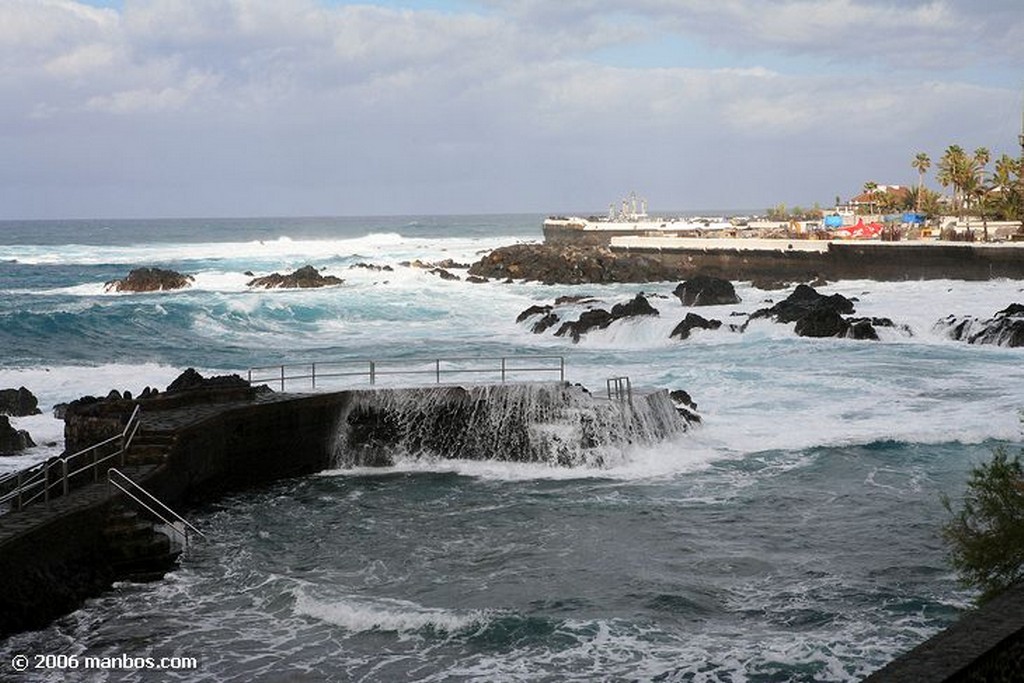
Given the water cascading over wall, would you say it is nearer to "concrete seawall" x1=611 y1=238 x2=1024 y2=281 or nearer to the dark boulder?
the dark boulder

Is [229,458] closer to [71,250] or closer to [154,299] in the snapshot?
[154,299]

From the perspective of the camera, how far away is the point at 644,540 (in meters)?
15.8

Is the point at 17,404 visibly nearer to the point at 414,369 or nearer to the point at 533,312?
the point at 414,369

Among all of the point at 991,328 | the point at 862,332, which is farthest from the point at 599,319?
the point at 991,328

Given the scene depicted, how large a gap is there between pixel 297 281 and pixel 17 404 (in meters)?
40.3

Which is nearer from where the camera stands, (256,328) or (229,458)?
(229,458)

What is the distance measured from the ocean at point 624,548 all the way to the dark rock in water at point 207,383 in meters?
2.24

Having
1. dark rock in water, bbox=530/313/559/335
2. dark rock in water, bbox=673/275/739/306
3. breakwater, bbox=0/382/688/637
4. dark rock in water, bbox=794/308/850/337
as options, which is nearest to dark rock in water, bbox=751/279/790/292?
dark rock in water, bbox=673/275/739/306

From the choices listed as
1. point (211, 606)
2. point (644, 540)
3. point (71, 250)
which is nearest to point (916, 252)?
point (644, 540)

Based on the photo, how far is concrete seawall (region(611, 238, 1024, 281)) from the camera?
2272 inches

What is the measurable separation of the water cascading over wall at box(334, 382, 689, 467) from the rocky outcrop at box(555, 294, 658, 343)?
18.4 m

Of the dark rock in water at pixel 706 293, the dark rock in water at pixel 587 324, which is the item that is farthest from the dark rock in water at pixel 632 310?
the dark rock in water at pixel 706 293

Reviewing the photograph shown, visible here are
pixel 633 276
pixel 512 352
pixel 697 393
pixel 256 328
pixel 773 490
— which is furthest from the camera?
pixel 633 276

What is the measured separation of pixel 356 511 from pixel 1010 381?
18.7m
